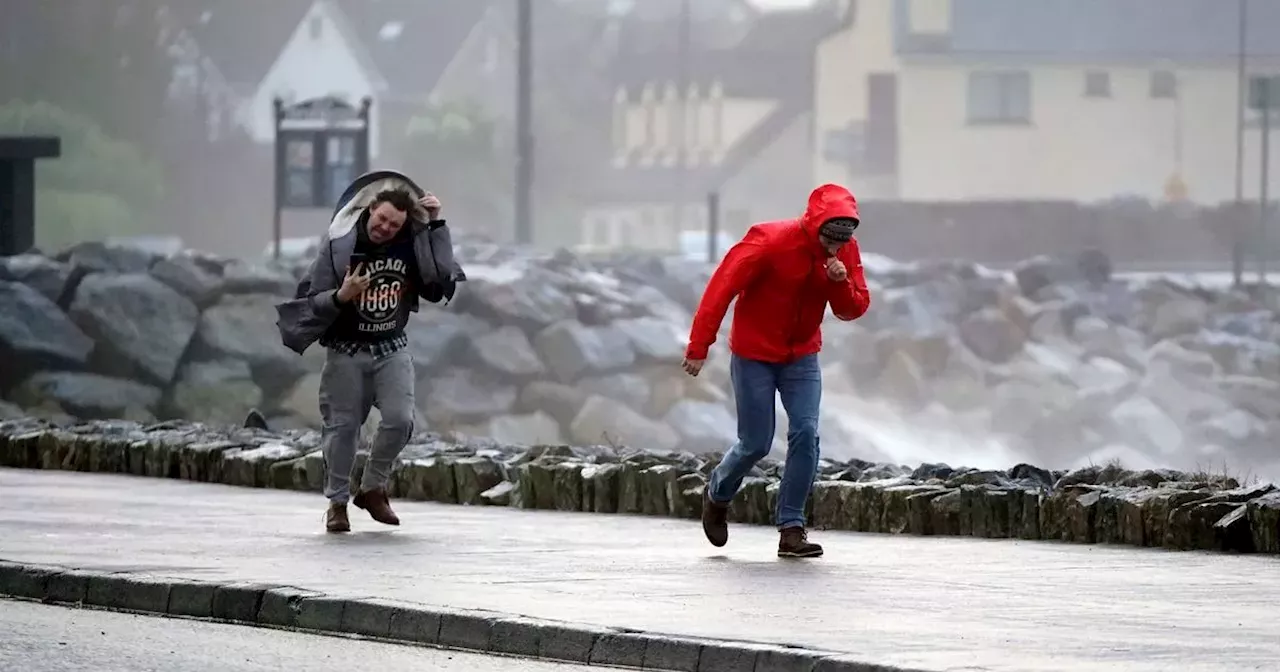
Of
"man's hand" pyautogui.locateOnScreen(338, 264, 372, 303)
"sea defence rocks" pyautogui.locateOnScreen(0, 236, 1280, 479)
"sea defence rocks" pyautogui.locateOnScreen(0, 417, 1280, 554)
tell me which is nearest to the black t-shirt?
"man's hand" pyautogui.locateOnScreen(338, 264, 372, 303)

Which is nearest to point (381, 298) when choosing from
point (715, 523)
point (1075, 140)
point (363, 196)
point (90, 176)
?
point (363, 196)

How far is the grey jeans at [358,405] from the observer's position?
13.7 meters

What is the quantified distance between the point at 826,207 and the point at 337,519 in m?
3.35

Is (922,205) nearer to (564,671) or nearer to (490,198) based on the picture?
(490,198)

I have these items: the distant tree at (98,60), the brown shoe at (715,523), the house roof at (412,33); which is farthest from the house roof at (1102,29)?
the brown shoe at (715,523)

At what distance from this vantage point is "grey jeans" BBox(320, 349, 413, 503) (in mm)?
13695

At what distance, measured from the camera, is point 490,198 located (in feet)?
266

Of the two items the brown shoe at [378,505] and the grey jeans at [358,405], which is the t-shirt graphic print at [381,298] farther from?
the brown shoe at [378,505]

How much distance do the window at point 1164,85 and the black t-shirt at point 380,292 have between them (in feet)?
229

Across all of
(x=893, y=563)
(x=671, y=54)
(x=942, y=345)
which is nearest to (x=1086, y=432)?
(x=942, y=345)

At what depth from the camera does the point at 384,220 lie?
13.4 metres

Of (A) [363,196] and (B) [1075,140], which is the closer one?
(A) [363,196]

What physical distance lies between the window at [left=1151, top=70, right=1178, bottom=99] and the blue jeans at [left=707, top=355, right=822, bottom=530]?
70.6m

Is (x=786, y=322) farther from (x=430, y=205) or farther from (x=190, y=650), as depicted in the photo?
(x=190, y=650)
